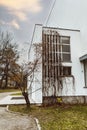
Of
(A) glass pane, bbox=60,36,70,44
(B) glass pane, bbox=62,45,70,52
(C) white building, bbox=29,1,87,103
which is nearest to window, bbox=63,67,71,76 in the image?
(C) white building, bbox=29,1,87,103

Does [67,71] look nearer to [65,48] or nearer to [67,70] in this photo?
[67,70]

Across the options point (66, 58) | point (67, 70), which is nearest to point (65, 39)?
point (66, 58)

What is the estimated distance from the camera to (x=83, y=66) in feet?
42.9

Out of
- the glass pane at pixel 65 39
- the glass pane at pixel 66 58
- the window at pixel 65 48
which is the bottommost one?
the glass pane at pixel 66 58

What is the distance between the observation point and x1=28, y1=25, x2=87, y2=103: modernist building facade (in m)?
12.1

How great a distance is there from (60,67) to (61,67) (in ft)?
0.25

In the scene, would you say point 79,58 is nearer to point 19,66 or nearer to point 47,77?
point 47,77

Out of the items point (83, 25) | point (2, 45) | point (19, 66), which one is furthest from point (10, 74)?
point (2, 45)

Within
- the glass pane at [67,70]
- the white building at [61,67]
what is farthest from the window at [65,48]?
the glass pane at [67,70]

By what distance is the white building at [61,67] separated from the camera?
12.1 meters

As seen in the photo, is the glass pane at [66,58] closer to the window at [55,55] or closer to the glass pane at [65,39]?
the window at [55,55]

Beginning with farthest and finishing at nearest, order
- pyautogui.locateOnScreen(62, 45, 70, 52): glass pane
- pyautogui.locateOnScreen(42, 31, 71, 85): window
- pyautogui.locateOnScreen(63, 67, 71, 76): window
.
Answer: pyautogui.locateOnScreen(62, 45, 70, 52): glass pane → pyautogui.locateOnScreen(63, 67, 71, 76): window → pyautogui.locateOnScreen(42, 31, 71, 85): window

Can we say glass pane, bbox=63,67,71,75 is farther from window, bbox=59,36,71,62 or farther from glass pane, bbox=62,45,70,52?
glass pane, bbox=62,45,70,52

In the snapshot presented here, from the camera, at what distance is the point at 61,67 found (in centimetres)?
1270
